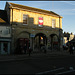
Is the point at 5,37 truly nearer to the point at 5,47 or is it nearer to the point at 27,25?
the point at 5,47

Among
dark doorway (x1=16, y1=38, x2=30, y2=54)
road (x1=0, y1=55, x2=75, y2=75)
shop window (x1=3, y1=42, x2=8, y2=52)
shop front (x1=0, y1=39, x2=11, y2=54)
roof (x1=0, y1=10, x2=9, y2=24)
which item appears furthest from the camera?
roof (x1=0, y1=10, x2=9, y2=24)

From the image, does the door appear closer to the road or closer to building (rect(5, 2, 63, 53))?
building (rect(5, 2, 63, 53))

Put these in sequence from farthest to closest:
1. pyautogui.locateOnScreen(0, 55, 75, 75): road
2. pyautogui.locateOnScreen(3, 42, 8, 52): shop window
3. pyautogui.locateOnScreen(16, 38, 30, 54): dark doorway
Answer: pyautogui.locateOnScreen(16, 38, 30, 54): dark doorway → pyautogui.locateOnScreen(3, 42, 8, 52): shop window → pyautogui.locateOnScreen(0, 55, 75, 75): road

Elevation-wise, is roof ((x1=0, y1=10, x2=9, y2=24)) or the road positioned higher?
roof ((x1=0, y1=10, x2=9, y2=24))

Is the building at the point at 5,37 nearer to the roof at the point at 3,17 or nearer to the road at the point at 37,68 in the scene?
the roof at the point at 3,17

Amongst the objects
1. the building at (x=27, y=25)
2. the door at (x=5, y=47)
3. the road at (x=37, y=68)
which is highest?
the building at (x=27, y=25)

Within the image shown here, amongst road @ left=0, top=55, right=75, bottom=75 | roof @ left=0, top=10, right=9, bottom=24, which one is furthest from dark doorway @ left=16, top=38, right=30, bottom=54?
road @ left=0, top=55, right=75, bottom=75

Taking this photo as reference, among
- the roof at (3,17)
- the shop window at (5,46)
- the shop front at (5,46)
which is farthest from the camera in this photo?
the roof at (3,17)

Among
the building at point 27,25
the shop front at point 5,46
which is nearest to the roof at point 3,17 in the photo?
the building at point 27,25

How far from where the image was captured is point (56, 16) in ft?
87.1

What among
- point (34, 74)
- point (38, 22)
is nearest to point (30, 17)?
point (38, 22)

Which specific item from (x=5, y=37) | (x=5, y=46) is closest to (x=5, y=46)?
(x=5, y=46)

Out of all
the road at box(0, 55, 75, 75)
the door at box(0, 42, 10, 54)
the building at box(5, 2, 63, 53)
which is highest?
the building at box(5, 2, 63, 53)

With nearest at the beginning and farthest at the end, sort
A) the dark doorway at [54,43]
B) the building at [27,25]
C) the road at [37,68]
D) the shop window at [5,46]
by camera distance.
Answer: the road at [37,68], the shop window at [5,46], the building at [27,25], the dark doorway at [54,43]
